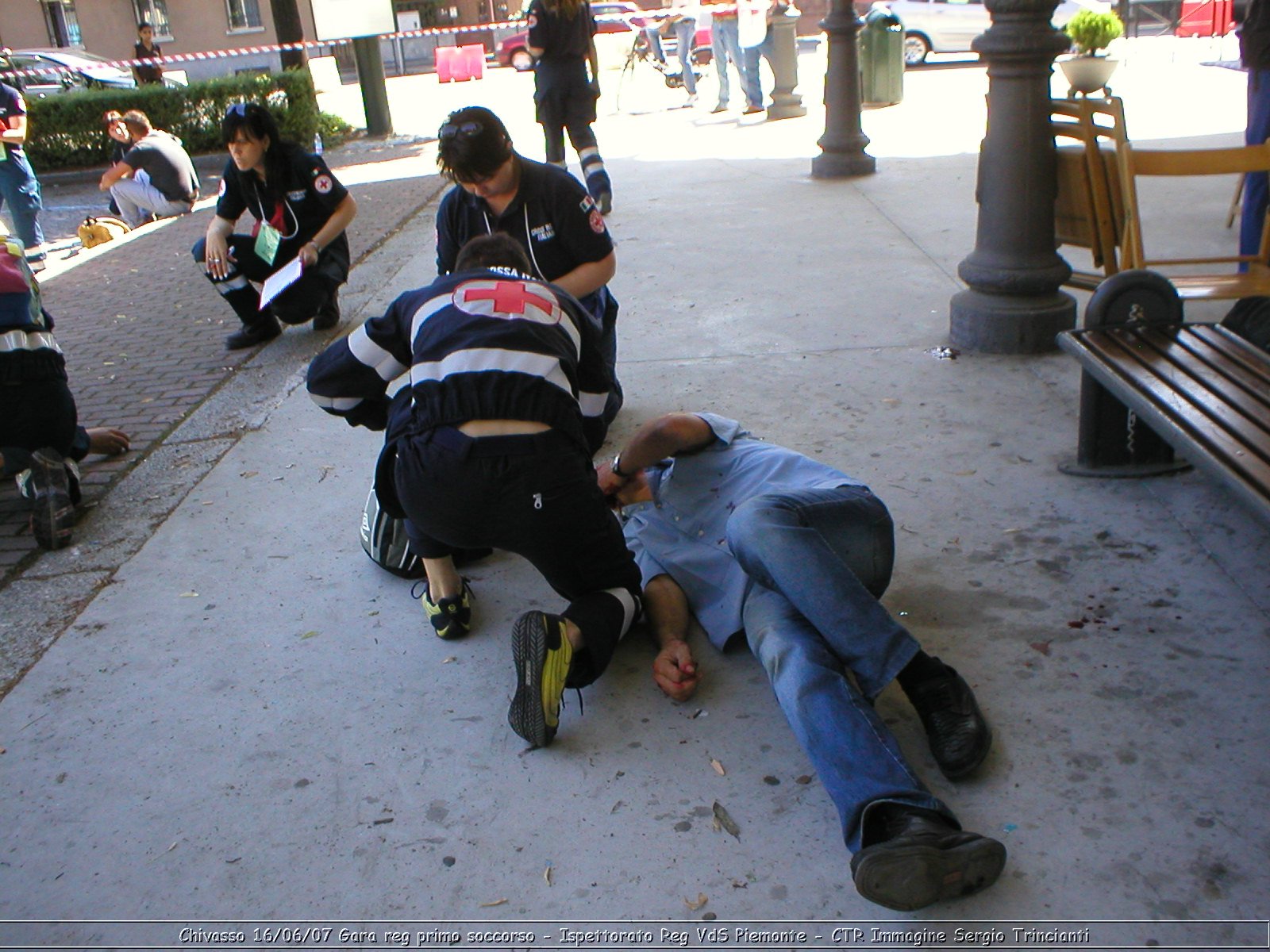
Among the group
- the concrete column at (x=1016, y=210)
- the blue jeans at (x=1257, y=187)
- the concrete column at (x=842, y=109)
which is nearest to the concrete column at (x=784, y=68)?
the concrete column at (x=842, y=109)

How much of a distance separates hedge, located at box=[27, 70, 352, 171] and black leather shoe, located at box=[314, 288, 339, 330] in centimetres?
921

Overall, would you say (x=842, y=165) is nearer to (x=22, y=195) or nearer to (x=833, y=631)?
(x=22, y=195)

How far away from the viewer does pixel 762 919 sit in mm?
2217

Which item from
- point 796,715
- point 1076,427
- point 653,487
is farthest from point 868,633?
point 1076,427

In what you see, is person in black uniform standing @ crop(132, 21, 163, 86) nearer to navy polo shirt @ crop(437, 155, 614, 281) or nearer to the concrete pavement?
navy polo shirt @ crop(437, 155, 614, 281)

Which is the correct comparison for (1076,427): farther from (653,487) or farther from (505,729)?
(505,729)

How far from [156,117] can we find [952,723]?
50.2ft

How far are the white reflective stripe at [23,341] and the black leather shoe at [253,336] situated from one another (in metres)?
1.99

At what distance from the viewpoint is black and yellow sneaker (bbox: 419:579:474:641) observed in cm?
326

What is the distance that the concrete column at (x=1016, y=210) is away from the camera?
4.87 m

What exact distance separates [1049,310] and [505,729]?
327cm

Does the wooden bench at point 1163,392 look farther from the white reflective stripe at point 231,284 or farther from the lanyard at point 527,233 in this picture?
the white reflective stripe at point 231,284

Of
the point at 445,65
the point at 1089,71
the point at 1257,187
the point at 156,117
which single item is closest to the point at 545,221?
the point at 1257,187

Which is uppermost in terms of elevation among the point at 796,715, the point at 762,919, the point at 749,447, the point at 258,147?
the point at 258,147
